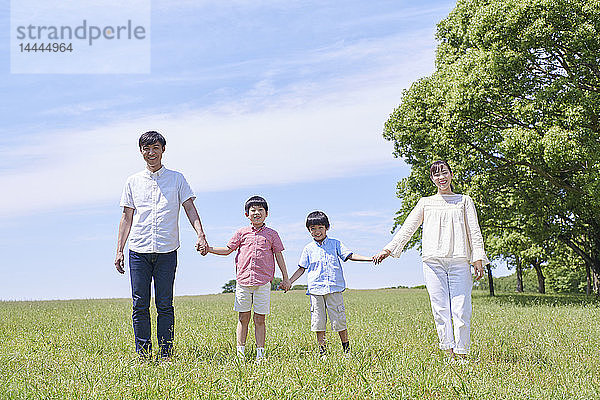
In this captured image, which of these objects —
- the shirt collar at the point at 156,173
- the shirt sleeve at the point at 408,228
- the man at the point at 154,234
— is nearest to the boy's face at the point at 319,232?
the shirt sleeve at the point at 408,228

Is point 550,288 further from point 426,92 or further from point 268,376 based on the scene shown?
point 268,376

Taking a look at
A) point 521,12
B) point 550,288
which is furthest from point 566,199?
point 550,288

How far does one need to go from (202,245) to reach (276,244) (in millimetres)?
1028

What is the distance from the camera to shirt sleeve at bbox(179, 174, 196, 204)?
759 centimetres

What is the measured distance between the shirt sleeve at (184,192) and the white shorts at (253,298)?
1.37 metres

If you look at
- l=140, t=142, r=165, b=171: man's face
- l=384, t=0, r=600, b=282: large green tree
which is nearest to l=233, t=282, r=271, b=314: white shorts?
l=140, t=142, r=165, b=171: man's face

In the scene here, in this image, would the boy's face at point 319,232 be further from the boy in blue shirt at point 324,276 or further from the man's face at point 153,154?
the man's face at point 153,154

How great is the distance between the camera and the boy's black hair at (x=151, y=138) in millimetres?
7547

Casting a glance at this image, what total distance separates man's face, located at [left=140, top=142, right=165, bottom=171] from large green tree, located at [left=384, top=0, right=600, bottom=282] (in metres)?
14.5

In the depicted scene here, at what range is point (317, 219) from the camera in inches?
321

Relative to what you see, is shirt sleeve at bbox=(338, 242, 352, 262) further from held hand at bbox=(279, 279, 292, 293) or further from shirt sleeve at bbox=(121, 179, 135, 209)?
shirt sleeve at bbox=(121, 179, 135, 209)

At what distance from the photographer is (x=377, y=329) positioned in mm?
11023

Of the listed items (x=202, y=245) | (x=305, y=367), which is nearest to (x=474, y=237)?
(x=305, y=367)

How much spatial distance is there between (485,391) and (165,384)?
3.16m
